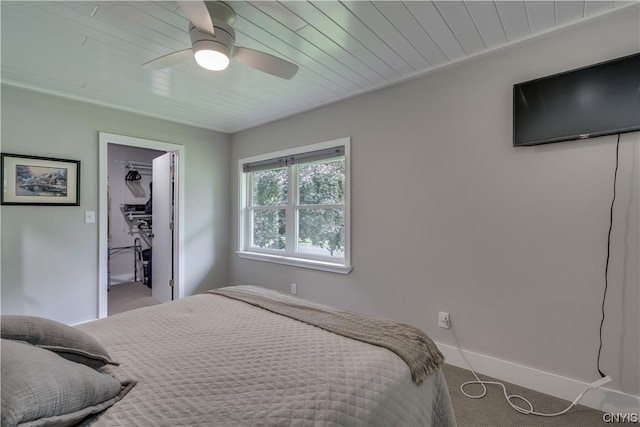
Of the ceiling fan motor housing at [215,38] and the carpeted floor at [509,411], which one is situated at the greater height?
the ceiling fan motor housing at [215,38]

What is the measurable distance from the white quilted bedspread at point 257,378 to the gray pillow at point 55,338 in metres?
0.10

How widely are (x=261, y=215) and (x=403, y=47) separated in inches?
104

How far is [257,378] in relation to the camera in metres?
1.02

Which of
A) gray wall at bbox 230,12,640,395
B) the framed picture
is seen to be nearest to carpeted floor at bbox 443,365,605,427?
gray wall at bbox 230,12,640,395

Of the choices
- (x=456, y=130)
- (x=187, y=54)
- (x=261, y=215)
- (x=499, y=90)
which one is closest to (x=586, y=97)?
(x=499, y=90)

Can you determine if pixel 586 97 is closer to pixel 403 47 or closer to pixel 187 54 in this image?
pixel 403 47

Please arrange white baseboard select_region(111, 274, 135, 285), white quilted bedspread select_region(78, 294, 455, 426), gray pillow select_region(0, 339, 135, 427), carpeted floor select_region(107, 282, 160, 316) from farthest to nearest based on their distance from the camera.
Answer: white baseboard select_region(111, 274, 135, 285), carpeted floor select_region(107, 282, 160, 316), white quilted bedspread select_region(78, 294, 455, 426), gray pillow select_region(0, 339, 135, 427)

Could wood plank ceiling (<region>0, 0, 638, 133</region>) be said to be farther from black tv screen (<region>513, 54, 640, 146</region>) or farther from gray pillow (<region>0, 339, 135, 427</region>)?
gray pillow (<region>0, 339, 135, 427</region>)

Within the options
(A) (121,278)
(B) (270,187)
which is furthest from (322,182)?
(A) (121,278)

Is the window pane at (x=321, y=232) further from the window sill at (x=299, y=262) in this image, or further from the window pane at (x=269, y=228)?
the window pane at (x=269, y=228)

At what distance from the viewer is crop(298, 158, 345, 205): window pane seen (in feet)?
10.2

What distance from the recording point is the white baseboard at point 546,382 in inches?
67.3

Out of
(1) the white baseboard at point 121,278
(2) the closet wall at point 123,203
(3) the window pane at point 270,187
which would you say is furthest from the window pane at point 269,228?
(1) the white baseboard at point 121,278

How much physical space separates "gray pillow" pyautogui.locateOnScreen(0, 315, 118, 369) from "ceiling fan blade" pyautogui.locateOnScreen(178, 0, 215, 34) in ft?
4.34
